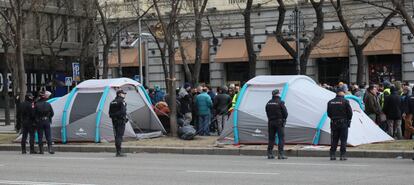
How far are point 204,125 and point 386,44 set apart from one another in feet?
53.8

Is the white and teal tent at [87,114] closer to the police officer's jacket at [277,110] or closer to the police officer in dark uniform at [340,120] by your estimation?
the police officer's jacket at [277,110]

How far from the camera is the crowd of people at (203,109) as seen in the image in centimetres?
2286

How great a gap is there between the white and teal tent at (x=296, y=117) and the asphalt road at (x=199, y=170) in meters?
→ 1.67

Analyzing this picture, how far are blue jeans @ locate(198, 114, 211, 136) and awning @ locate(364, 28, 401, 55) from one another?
15.9 meters

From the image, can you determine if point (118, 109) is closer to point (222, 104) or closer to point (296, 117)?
point (296, 117)

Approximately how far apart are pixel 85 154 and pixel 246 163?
590 centimetres

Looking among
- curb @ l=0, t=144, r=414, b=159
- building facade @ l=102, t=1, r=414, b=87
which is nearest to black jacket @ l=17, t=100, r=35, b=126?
curb @ l=0, t=144, r=414, b=159

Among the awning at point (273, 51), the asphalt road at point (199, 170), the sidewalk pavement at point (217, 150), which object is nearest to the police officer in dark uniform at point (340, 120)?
the asphalt road at point (199, 170)

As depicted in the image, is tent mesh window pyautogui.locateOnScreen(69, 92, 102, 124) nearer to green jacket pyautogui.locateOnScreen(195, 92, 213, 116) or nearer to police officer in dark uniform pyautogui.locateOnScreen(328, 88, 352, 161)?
green jacket pyautogui.locateOnScreen(195, 92, 213, 116)

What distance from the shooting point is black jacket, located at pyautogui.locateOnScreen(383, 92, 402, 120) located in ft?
65.6

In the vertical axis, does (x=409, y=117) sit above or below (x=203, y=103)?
below

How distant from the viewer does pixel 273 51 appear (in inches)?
1559

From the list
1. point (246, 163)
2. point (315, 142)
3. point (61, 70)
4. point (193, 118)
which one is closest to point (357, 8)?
point (193, 118)

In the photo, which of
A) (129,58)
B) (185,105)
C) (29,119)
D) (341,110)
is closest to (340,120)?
(341,110)
